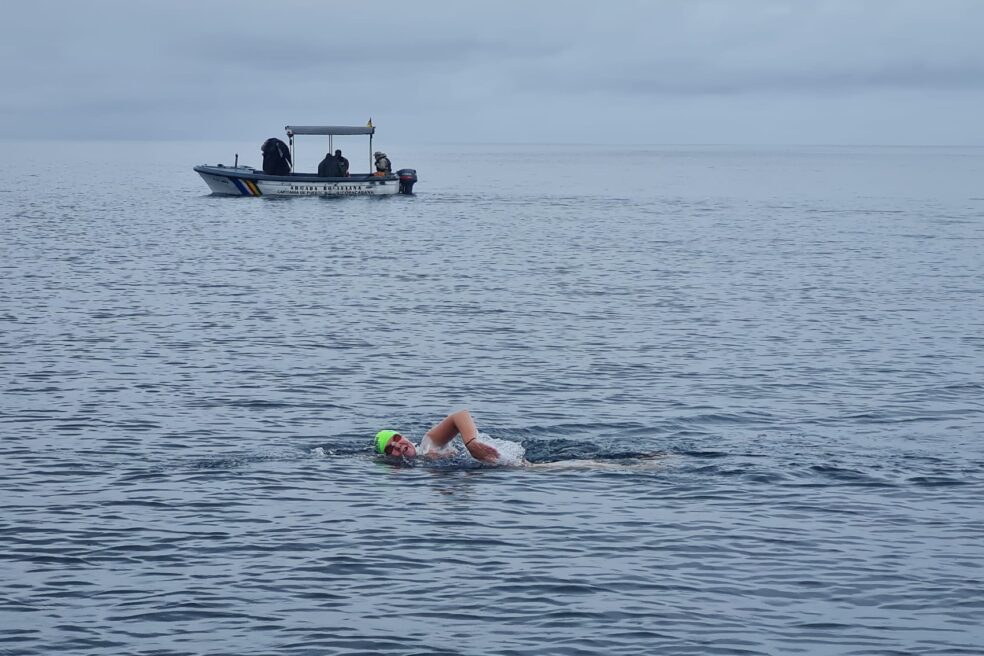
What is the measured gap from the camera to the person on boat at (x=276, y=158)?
7212cm

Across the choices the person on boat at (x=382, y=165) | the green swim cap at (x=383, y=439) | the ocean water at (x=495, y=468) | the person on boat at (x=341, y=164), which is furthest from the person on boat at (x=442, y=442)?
the person on boat at (x=382, y=165)

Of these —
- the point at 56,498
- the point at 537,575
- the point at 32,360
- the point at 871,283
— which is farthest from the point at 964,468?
the point at 871,283

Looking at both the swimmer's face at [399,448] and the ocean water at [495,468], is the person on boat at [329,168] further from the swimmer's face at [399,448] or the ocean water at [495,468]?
the swimmer's face at [399,448]

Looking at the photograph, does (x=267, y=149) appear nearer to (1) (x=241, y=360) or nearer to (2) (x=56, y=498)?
(1) (x=241, y=360)

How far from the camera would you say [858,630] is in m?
12.4

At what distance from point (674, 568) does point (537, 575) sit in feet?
4.84

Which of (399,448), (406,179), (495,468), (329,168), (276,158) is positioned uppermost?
(276,158)

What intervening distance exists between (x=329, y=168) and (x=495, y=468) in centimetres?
5675

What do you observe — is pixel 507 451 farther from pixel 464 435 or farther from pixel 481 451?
pixel 464 435

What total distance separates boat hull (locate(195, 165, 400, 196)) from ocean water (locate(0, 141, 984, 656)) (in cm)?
3010

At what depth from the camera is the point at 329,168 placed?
73375mm

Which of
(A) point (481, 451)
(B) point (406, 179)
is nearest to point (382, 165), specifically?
(B) point (406, 179)

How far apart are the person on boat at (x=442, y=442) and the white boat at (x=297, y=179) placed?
52.7 m

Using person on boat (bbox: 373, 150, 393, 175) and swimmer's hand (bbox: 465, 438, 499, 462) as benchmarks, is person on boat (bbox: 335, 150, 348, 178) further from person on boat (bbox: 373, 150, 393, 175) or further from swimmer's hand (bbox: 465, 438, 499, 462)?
swimmer's hand (bbox: 465, 438, 499, 462)
